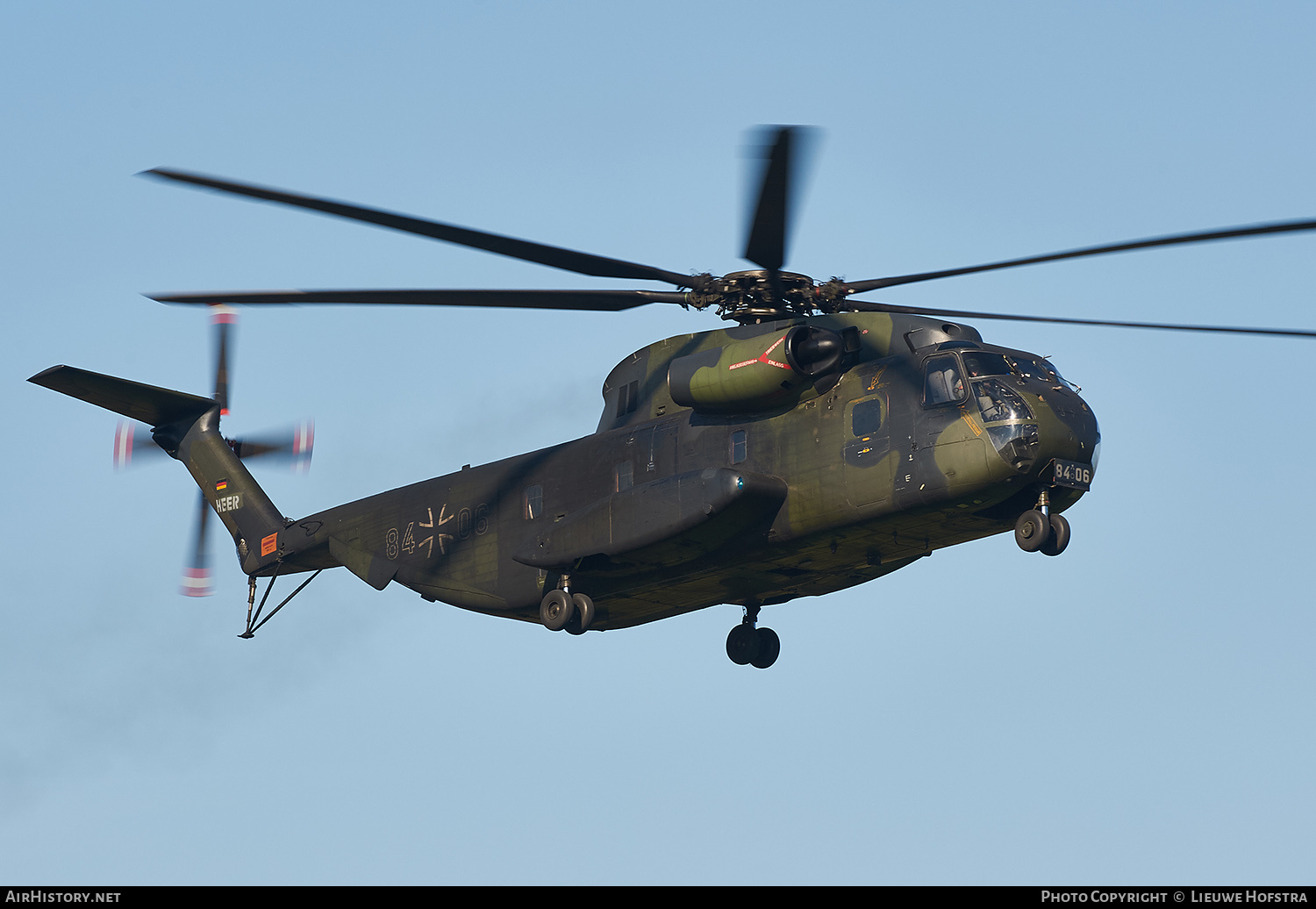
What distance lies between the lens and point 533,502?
28.8m

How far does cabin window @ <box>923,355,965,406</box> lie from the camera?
23906 mm

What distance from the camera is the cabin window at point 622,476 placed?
27172mm

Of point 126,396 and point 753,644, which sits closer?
point 753,644

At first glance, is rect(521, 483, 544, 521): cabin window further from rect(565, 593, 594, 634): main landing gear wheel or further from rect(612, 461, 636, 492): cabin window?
rect(565, 593, 594, 634): main landing gear wheel

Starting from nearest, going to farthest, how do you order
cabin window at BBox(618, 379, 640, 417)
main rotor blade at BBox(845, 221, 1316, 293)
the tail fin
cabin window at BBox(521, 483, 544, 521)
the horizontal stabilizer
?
main rotor blade at BBox(845, 221, 1316, 293) → cabin window at BBox(618, 379, 640, 417) → cabin window at BBox(521, 483, 544, 521) → the horizontal stabilizer → the tail fin

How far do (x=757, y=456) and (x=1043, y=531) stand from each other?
186 inches

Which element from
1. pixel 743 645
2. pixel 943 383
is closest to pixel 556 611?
pixel 743 645

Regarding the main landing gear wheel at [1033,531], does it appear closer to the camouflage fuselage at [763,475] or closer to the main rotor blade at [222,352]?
the camouflage fuselage at [763,475]

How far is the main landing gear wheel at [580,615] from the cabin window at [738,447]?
3672 mm

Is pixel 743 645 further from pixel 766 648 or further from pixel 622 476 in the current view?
pixel 622 476

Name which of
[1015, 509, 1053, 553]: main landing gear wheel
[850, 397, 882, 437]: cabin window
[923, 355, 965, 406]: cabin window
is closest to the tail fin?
[850, 397, 882, 437]: cabin window

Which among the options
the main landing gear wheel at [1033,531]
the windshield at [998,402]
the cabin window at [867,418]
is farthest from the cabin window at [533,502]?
the main landing gear wheel at [1033,531]

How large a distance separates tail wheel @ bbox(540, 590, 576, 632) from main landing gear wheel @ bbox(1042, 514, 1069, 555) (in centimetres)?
812
